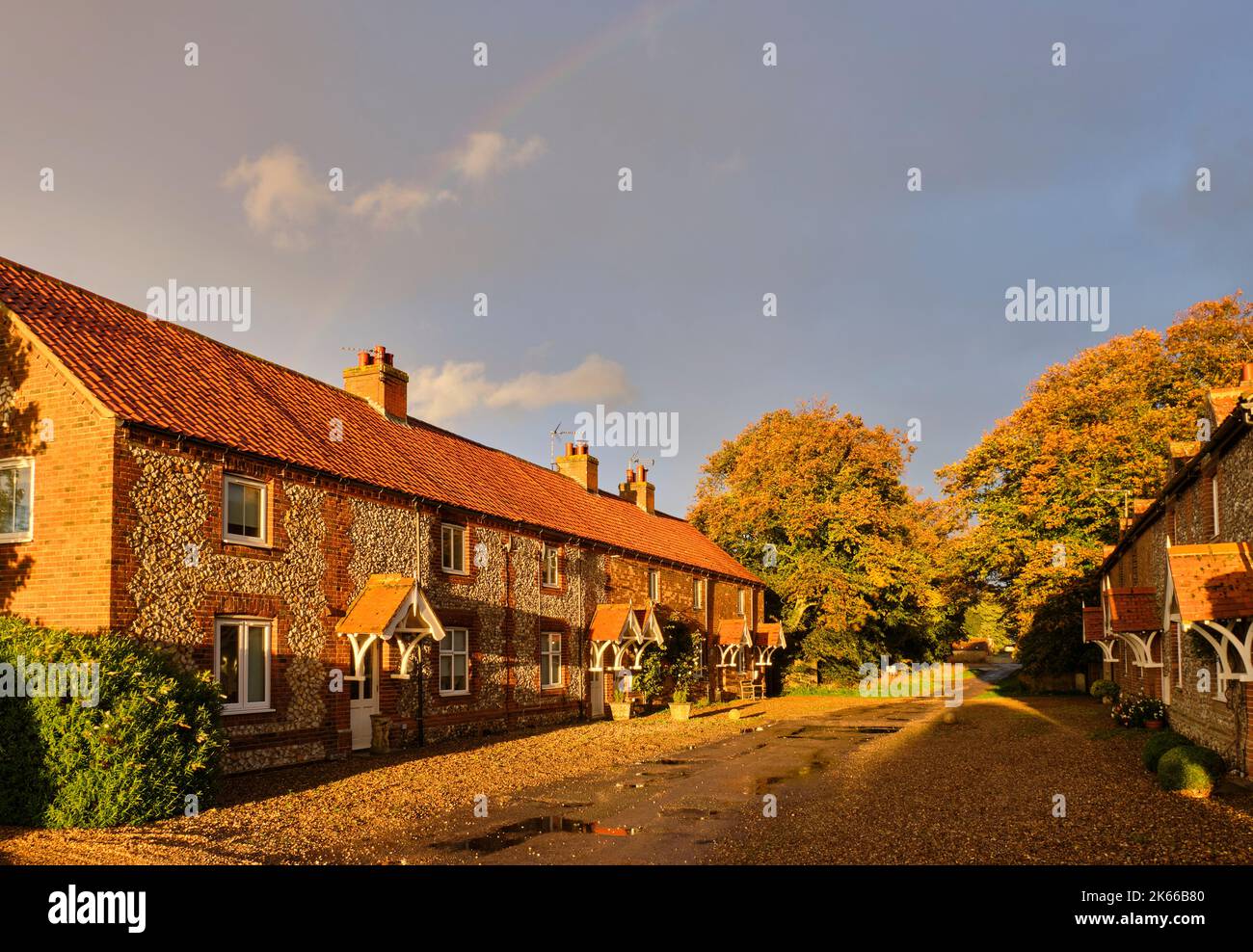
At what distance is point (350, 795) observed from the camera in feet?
47.4

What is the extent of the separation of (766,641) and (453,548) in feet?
80.4

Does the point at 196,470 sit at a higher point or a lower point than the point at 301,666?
higher

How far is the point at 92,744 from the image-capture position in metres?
11.8

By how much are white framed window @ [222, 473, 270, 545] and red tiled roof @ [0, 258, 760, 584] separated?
0.65 m

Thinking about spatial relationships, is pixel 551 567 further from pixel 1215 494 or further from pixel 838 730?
pixel 1215 494

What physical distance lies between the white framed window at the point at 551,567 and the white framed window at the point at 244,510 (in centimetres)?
1105

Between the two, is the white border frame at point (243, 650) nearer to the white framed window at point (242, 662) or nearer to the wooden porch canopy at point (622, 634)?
the white framed window at point (242, 662)

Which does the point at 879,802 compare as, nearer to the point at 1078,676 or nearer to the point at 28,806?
the point at 28,806

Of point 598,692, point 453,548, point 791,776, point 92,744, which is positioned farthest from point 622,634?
point 92,744

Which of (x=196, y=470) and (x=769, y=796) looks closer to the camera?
(x=769, y=796)

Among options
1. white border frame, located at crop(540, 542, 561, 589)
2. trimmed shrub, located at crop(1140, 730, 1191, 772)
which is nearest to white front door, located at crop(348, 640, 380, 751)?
white border frame, located at crop(540, 542, 561, 589)

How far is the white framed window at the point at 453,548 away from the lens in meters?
23.1

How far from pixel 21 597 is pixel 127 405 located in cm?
335
